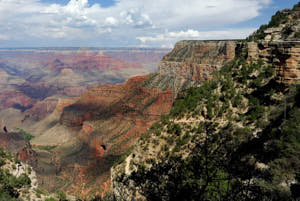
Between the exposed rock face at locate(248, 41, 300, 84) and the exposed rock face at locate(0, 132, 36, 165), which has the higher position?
the exposed rock face at locate(248, 41, 300, 84)

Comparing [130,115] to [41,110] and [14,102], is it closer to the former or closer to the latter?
[41,110]

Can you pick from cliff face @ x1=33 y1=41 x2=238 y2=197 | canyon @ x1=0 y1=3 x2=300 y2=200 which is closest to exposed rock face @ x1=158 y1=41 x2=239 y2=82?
cliff face @ x1=33 y1=41 x2=238 y2=197

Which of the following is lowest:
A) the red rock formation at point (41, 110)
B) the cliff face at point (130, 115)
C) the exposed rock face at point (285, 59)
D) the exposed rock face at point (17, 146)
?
A: the red rock formation at point (41, 110)

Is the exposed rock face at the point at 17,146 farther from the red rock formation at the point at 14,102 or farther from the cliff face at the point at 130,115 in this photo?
the red rock formation at the point at 14,102

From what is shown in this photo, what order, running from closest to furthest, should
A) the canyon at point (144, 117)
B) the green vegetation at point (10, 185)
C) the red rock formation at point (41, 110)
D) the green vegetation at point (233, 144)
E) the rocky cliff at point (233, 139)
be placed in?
the green vegetation at point (233, 144), the rocky cliff at point (233, 139), the canyon at point (144, 117), the green vegetation at point (10, 185), the red rock formation at point (41, 110)

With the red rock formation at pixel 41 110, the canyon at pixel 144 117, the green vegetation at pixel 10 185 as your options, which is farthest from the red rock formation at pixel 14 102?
the green vegetation at pixel 10 185

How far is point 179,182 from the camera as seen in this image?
16.9m

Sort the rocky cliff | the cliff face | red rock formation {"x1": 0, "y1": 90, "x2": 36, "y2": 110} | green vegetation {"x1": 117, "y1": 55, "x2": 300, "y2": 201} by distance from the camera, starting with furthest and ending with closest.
Result: red rock formation {"x1": 0, "y1": 90, "x2": 36, "y2": 110} → the cliff face → the rocky cliff → green vegetation {"x1": 117, "y1": 55, "x2": 300, "y2": 201}

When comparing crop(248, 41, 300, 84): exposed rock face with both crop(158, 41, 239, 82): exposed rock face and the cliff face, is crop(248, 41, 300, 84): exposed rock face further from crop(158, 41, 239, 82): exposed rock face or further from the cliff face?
crop(158, 41, 239, 82): exposed rock face

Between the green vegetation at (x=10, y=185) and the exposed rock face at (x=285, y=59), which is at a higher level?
the exposed rock face at (x=285, y=59)

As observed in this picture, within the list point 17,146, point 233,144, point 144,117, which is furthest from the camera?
point 17,146

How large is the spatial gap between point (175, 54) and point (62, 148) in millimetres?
51645

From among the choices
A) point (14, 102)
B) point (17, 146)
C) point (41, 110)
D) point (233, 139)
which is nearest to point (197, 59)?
point (233, 139)

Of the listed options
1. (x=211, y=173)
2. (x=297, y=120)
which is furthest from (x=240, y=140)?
(x=297, y=120)
